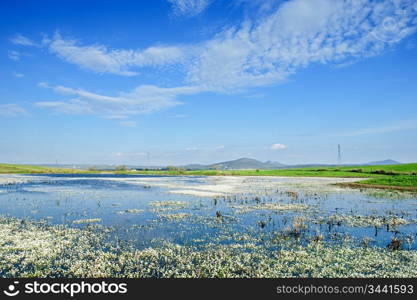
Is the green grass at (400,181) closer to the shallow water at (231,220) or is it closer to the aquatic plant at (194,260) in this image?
the shallow water at (231,220)

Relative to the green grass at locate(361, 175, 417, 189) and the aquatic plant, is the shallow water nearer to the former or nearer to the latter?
the aquatic plant

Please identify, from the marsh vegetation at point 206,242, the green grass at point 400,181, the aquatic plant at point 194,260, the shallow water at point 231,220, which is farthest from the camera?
the green grass at point 400,181

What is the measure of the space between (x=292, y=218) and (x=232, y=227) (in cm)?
832

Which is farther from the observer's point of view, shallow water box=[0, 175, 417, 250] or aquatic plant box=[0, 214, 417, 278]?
shallow water box=[0, 175, 417, 250]

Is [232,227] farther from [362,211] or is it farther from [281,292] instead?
[362,211]

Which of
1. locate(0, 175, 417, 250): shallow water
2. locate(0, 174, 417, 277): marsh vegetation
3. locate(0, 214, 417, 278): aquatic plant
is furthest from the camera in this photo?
locate(0, 175, 417, 250): shallow water

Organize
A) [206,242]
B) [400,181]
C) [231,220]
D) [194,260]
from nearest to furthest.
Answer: [194,260], [206,242], [231,220], [400,181]

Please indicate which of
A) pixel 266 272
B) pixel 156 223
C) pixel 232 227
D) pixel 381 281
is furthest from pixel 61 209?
pixel 381 281

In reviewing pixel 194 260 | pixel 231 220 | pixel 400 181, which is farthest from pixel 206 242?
pixel 400 181

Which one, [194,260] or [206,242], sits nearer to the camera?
[194,260]

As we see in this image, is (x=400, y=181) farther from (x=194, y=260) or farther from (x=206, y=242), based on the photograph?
(x=194, y=260)

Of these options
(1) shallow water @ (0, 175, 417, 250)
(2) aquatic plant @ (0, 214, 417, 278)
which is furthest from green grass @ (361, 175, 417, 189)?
(2) aquatic plant @ (0, 214, 417, 278)

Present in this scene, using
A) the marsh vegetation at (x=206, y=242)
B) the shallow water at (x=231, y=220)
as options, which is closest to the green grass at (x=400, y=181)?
the shallow water at (x=231, y=220)

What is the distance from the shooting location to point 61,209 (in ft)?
119
